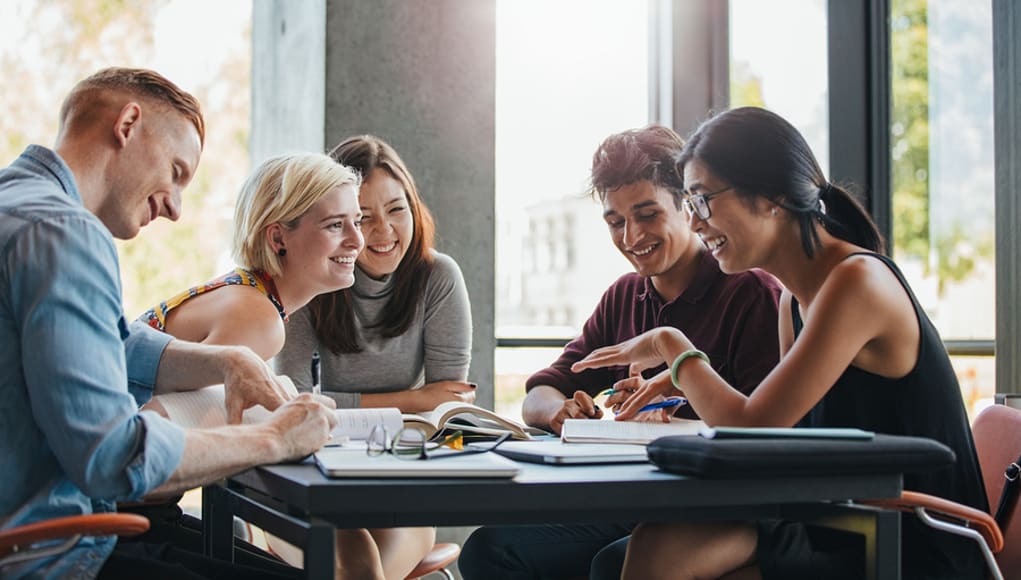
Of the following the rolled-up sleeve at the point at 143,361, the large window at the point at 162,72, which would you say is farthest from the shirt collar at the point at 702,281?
the large window at the point at 162,72

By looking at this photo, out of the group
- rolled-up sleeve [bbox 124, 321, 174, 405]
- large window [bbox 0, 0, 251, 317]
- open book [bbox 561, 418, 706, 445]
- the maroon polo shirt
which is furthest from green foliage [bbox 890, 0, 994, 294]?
rolled-up sleeve [bbox 124, 321, 174, 405]

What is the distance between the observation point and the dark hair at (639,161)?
268 cm

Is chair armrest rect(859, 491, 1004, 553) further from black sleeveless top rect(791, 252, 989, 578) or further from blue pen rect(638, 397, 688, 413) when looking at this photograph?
blue pen rect(638, 397, 688, 413)

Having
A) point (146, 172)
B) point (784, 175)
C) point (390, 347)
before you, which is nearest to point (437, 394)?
point (390, 347)

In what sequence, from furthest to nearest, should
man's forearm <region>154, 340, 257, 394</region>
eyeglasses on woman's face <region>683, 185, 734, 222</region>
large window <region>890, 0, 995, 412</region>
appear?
large window <region>890, 0, 995, 412</region> < eyeglasses on woman's face <region>683, 185, 734, 222</region> < man's forearm <region>154, 340, 257, 394</region>

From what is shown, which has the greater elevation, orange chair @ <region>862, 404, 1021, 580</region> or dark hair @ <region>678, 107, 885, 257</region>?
dark hair @ <region>678, 107, 885, 257</region>

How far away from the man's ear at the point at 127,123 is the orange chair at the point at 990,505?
1298 millimetres

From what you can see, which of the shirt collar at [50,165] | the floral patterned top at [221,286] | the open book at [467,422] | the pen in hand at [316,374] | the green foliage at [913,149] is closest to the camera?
the shirt collar at [50,165]

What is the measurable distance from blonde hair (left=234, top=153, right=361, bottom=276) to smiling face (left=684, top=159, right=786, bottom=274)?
3.23 feet

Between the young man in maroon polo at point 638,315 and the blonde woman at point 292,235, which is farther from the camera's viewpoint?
the blonde woman at point 292,235

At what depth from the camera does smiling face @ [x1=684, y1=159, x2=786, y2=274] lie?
7.06ft

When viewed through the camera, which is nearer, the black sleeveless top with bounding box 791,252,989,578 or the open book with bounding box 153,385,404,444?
the black sleeveless top with bounding box 791,252,989,578

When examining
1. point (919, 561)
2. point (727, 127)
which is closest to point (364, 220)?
point (727, 127)

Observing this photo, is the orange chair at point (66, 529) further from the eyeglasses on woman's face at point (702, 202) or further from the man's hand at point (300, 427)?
the eyeglasses on woman's face at point (702, 202)
